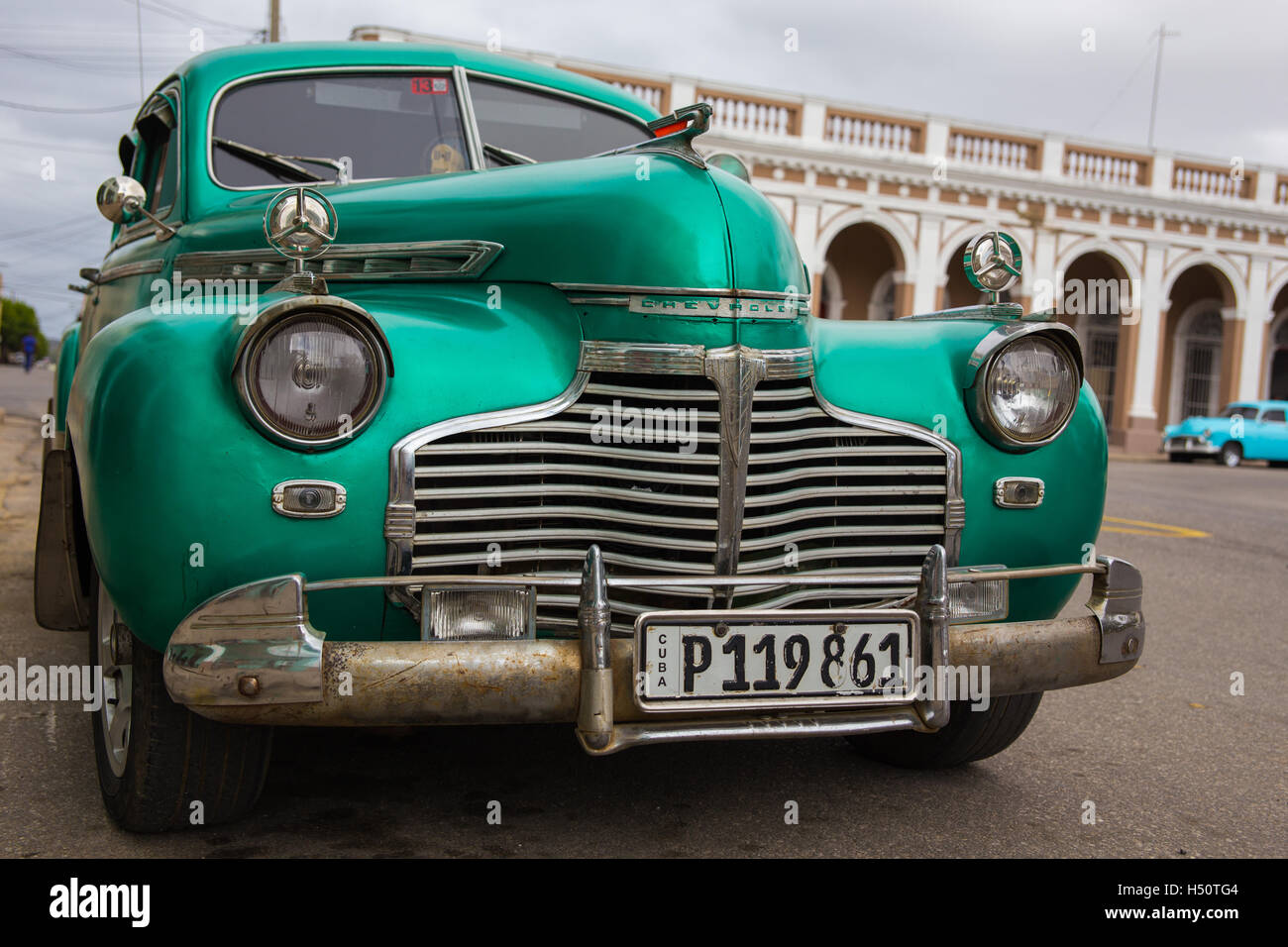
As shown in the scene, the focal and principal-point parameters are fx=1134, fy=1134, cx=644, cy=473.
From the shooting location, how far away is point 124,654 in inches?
90.2

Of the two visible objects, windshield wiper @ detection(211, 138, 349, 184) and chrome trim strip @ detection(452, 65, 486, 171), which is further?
chrome trim strip @ detection(452, 65, 486, 171)

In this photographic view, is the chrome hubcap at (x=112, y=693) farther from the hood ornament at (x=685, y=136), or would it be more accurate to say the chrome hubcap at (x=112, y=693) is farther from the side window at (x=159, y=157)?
the hood ornament at (x=685, y=136)

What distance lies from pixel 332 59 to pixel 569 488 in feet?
6.38

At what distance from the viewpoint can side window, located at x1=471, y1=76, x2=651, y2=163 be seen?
3520 mm

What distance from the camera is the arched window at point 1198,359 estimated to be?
82.8ft

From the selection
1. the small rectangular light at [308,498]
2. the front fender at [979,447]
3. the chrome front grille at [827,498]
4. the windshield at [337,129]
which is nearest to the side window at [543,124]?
the windshield at [337,129]

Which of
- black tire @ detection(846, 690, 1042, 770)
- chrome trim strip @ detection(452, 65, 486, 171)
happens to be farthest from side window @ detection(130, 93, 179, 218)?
black tire @ detection(846, 690, 1042, 770)

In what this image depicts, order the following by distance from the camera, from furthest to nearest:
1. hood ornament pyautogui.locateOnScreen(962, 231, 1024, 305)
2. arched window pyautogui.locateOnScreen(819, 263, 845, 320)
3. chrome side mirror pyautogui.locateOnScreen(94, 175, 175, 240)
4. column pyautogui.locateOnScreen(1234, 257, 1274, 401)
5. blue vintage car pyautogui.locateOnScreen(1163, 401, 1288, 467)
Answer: column pyautogui.locateOnScreen(1234, 257, 1274, 401) < arched window pyautogui.locateOnScreen(819, 263, 845, 320) < blue vintage car pyautogui.locateOnScreen(1163, 401, 1288, 467) < chrome side mirror pyautogui.locateOnScreen(94, 175, 175, 240) < hood ornament pyautogui.locateOnScreen(962, 231, 1024, 305)

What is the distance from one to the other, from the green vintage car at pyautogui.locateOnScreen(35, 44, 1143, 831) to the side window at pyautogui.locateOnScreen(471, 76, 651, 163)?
0.76 metres

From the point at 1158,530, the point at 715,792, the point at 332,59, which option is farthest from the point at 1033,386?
the point at 1158,530

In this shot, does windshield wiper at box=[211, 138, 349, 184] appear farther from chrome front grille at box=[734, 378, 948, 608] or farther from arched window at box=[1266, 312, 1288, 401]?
arched window at box=[1266, 312, 1288, 401]

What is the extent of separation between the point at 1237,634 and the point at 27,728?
4.67 metres

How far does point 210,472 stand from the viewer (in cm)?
200

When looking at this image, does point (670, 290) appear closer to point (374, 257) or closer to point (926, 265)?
point (374, 257)
